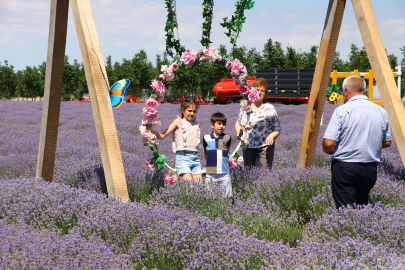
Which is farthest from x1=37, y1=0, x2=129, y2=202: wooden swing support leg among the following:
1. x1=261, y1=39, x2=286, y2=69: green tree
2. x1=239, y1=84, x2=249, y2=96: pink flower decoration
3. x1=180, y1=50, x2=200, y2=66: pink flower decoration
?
x1=261, y1=39, x2=286, y2=69: green tree

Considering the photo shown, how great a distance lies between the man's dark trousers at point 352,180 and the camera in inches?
118

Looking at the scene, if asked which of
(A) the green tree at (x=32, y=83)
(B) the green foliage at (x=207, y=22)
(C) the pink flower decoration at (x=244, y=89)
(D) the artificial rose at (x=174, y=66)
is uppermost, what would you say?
(A) the green tree at (x=32, y=83)

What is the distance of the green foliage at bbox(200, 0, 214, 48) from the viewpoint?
13.6ft

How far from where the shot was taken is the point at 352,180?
3027 mm

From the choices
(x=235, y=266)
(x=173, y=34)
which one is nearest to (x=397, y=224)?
(x=235, y=266)

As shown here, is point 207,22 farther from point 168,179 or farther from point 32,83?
point 32,83

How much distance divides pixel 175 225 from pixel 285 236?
1036 millimetres

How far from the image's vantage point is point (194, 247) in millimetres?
2248

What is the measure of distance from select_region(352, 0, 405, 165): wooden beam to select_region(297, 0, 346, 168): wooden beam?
74 cm

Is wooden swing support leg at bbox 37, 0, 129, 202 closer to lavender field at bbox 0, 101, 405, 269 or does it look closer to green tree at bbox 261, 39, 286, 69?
lavender field at bbox 0, 101, 405, 269

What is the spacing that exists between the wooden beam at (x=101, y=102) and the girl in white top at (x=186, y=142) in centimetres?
95

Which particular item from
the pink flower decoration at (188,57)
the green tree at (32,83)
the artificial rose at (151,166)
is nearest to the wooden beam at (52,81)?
the artificial rose at (151,166)

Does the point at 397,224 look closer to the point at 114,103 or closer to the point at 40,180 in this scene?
the point at 114,103

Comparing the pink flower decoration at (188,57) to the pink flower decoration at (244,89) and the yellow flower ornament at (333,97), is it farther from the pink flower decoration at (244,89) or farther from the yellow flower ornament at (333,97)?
the yellow flower ornament at (333,97)
